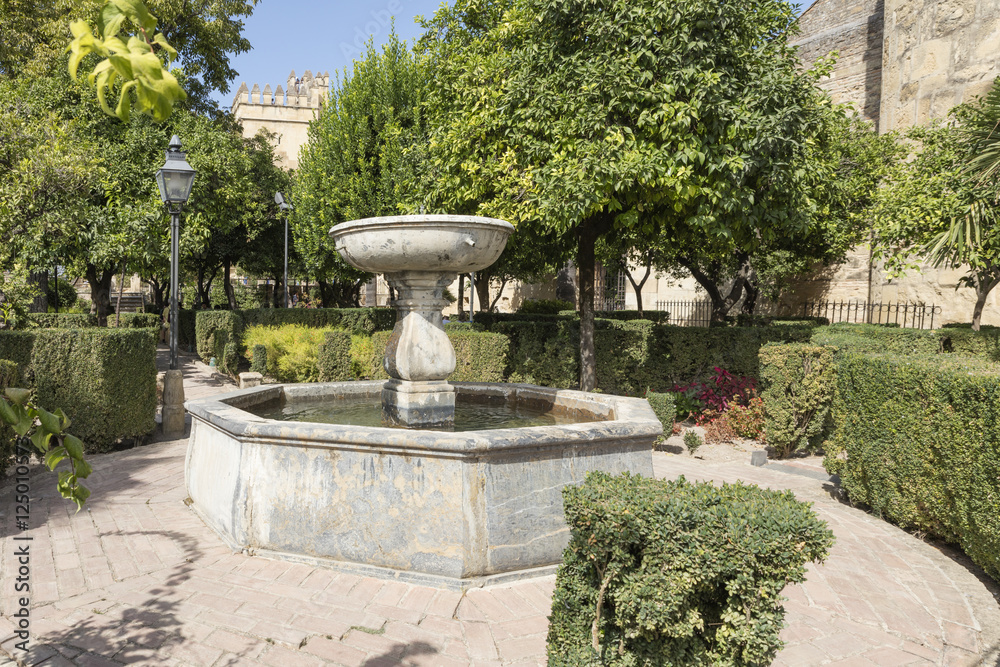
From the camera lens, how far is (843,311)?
2136 centimetres

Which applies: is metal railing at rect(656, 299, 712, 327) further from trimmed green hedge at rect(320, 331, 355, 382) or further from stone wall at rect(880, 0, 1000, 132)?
trimmed green hedge at rect(320, 331, 355, 382)

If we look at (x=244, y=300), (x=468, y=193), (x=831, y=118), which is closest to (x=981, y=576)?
(x=468, y=193)

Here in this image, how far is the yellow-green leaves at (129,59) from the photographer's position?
3.62ft

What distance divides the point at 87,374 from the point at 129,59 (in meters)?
7.37

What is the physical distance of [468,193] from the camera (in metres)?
8.33

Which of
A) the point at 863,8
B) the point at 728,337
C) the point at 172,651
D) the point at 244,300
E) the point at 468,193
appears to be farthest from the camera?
the point at 244,300

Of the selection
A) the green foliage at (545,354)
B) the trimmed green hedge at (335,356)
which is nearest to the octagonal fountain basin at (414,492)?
the green foliage at (545,354)

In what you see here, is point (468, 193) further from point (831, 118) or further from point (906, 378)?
point (831, 118)

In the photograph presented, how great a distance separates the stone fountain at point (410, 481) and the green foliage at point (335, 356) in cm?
639

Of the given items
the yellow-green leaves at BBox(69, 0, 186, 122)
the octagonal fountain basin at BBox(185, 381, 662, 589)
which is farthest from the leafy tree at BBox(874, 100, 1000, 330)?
the yellow-green leaves at BBox(69, 0, 186, 122)

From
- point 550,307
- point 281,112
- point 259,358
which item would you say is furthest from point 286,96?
point 259,358

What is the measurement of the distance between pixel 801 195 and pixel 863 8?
19.7m

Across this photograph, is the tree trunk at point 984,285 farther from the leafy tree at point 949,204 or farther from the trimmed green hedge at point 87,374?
the trimmed green hedge at point 87,374

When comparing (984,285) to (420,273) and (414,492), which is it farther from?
(414,492)
